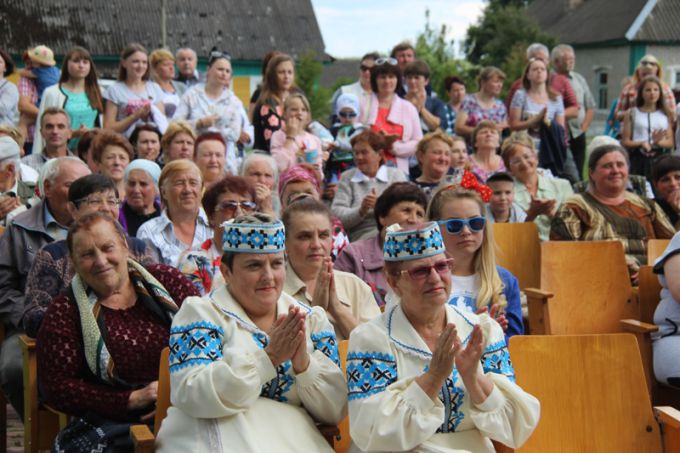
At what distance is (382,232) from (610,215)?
185 centimetres

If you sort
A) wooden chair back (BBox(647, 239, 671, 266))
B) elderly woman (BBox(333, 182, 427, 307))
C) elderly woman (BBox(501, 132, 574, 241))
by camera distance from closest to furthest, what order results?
elderly woman (BBox(333, 182, 427, 307)) → wooden chair back (BBox(647, 239, 671, 266)) → elderly woman (BBox(501, 132, 574, 241))

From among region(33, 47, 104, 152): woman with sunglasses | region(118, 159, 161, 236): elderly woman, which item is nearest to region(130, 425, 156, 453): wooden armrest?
region(118, 159, 161, 236): elderly woman

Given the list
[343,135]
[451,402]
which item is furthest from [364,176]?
[451,402]

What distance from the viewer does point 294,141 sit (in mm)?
8680

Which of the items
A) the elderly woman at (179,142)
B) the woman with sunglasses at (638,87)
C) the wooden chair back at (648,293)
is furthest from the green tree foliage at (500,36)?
the wooden chair back at (648,293)

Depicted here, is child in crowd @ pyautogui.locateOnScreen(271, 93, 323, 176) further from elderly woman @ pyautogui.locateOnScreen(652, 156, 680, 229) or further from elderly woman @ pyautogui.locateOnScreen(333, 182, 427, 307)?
elderly woman @ pyautogui.locateOnScreen(333, 182, 427, 307)

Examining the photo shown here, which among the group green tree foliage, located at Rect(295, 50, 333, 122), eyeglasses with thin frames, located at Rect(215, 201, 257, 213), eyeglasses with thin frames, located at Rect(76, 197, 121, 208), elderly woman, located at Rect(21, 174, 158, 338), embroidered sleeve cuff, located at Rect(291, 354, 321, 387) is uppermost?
green tree foliage, located at Rect(295, 50, 333, 122)

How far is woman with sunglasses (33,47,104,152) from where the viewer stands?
912 cm

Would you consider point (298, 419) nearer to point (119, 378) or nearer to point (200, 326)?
point (200, 326)

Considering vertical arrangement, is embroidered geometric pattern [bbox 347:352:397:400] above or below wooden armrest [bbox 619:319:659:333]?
above

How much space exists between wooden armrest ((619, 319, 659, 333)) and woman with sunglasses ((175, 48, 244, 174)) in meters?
4.83

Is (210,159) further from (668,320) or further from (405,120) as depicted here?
(668,320)

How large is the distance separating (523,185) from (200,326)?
4.90 metres

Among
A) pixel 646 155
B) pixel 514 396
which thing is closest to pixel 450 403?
pixel 514 396
